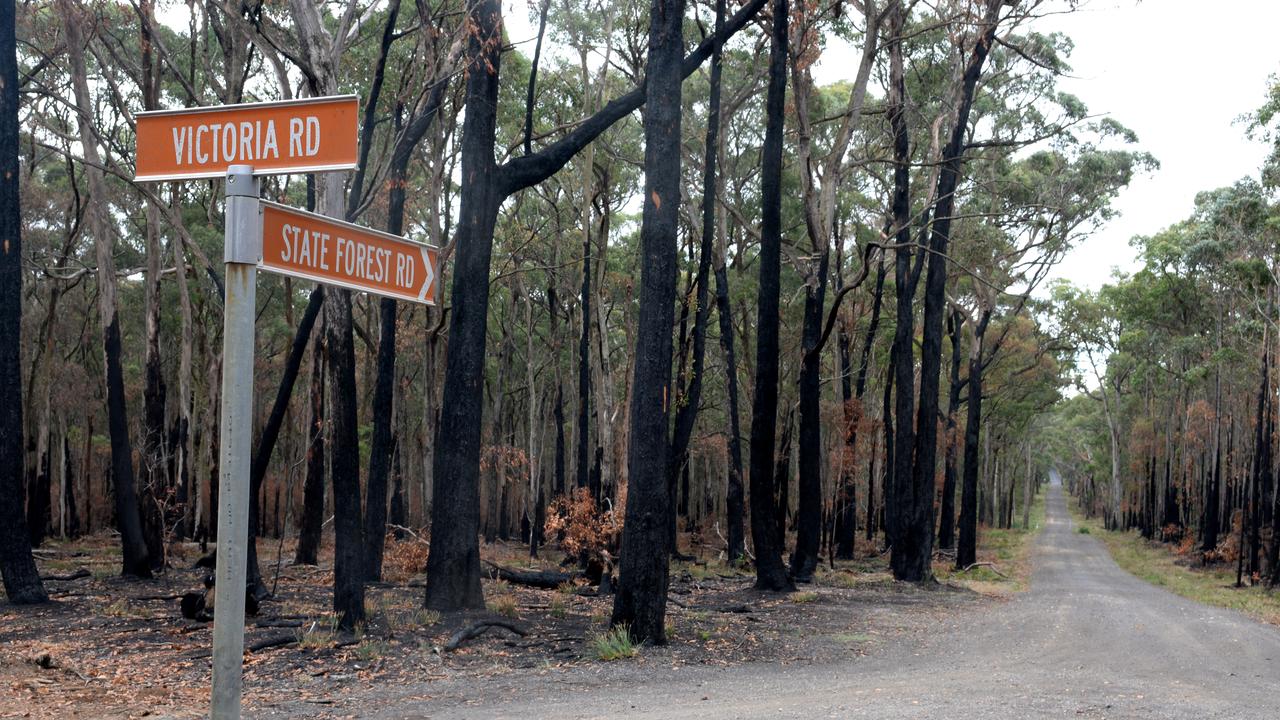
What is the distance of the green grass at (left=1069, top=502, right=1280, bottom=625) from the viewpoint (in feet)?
75.8

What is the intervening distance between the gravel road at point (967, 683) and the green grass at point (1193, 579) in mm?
7108

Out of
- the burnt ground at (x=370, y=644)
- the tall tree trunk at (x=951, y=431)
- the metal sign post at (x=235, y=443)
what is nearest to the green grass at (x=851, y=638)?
the burnt ground at (x=370, y=644)

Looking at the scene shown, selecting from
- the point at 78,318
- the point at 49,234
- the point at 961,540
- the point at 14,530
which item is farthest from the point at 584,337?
the point at 78,318

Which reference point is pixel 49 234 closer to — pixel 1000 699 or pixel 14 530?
pixel 14 530

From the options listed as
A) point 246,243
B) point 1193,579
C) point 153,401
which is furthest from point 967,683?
point 1193,579

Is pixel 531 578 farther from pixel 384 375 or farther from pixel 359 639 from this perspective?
pixel 359 639

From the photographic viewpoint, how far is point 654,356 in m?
12.6

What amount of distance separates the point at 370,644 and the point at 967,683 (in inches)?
243

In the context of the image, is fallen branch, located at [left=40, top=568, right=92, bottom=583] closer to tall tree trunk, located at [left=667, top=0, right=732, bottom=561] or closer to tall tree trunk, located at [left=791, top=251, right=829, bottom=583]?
tall tree trunk, located at [left=667, top=0, right=732, bottom=561]

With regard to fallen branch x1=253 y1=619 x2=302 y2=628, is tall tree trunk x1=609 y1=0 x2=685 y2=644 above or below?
above

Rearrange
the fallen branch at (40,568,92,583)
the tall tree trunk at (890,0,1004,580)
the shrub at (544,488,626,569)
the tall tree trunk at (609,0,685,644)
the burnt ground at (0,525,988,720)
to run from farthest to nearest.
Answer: the tall tree trunk at (890,0,1004,580), the shrub at (544,488,626,569), the fallen branch at (40,568,92,583), the tall tree trunk at (609,0,685,644), the burnt ground at (0,525,988,720)

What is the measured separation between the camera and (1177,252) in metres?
39.9

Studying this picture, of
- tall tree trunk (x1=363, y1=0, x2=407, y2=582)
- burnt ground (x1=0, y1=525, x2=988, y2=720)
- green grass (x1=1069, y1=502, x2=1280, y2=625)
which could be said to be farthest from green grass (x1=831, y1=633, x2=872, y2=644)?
green grass (x1=1069, y1=502, x2=1280, y2=625)

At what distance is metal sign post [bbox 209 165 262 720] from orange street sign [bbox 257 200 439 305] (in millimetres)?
96
